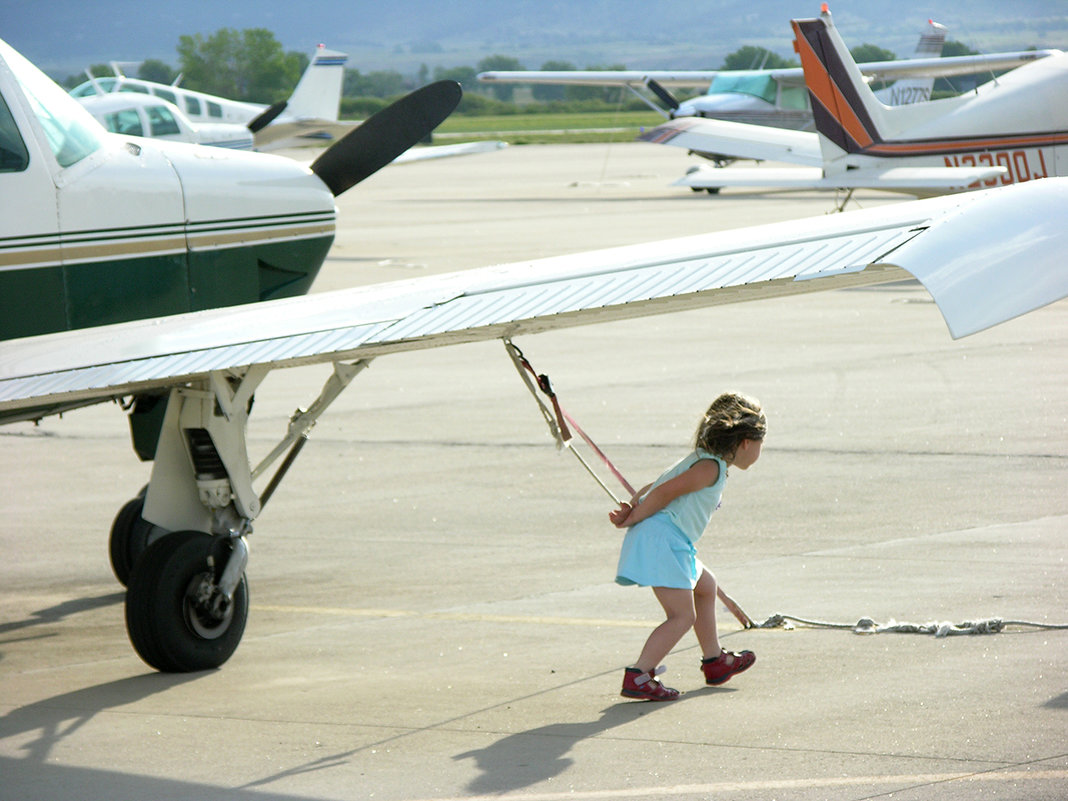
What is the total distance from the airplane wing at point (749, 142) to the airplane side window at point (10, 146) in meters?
21.3

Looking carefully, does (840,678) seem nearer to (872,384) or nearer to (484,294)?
(484,294)

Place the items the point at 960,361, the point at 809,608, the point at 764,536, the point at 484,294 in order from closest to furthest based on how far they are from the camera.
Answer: the point at 484,294 → the point at 809,608 → the point at 764,536 → the point at 960,361

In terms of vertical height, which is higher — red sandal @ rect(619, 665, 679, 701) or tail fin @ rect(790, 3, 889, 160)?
tail fin @ rect(790, 3, 889, 160)

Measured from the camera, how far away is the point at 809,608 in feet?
20.5

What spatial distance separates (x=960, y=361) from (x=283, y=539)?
7.12 meters

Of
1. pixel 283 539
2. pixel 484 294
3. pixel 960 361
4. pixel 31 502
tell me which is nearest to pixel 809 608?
pixel 484 294

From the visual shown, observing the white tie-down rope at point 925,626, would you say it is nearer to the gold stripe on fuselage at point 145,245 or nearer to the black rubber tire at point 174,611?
the black rubber tire at point 174,611

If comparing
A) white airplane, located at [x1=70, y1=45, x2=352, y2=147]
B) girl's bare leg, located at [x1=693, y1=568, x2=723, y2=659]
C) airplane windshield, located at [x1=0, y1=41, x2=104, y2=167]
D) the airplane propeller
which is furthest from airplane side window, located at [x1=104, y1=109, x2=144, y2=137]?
girl's bare leg, located at [x1=693, y1=568, x2=723, y2=659]

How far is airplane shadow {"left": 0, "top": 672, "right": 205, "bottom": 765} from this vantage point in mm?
5023

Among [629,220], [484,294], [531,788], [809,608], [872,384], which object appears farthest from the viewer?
[629,220]

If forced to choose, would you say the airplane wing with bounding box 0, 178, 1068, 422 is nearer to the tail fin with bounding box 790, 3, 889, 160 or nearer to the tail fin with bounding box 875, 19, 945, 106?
the tail fin with bounding box 790, 3, 889, 160

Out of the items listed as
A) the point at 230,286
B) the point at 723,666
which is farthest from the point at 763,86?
the point at 723,666

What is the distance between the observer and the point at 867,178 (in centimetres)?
2192

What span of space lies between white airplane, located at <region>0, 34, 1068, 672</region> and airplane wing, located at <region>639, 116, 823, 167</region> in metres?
19.6
